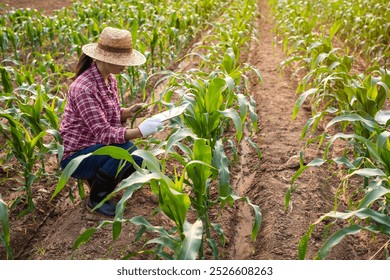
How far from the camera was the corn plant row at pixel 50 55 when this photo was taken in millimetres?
3084

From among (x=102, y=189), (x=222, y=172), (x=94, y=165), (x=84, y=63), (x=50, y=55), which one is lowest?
(x=50, y=55)

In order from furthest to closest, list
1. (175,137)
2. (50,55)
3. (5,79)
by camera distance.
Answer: (50,55), (5,79), (175,137)

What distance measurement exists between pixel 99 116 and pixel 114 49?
44cm

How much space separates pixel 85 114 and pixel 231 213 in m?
1.23

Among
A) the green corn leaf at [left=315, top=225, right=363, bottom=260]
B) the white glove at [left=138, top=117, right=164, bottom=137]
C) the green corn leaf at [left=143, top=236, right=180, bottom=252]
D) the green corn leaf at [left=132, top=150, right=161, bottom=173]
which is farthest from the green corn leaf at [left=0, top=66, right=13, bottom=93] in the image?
the green corn leaf at [left=315, top=225, right=363, bottom=260]

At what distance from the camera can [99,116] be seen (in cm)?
284

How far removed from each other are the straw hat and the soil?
981mm

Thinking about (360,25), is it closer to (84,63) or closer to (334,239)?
(84,63)

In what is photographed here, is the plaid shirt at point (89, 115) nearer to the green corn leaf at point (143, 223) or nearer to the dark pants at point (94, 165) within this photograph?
the dark pants at point (94, 165)

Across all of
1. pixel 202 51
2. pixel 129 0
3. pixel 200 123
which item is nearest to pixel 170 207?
pixel 200 123

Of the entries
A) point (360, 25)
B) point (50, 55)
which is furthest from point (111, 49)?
point (360, 25)

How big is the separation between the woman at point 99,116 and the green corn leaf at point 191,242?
3.26ft
